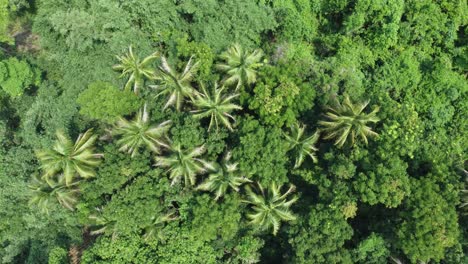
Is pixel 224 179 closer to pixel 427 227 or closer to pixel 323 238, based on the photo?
pixel 323 238

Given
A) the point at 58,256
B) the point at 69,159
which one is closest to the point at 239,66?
the point at 69,159

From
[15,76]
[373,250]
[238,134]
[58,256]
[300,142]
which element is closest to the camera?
[373,250]

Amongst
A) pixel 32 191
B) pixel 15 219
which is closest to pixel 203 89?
pixel 32 191

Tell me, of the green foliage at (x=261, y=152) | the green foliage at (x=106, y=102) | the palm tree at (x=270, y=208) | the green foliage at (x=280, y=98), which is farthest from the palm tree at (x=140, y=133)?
the palm tree at (x=270, y=208)

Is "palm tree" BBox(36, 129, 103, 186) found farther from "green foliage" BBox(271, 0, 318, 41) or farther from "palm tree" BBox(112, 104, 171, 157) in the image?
"green foliage" BBox(271, 0, 318, 41)

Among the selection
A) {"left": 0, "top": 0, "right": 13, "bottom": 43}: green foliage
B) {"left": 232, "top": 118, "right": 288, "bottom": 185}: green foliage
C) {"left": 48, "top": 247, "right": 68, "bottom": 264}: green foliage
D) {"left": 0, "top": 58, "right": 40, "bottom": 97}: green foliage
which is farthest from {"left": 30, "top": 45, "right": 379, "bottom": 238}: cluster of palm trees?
{"left": 0, "top": 0, "right": 13, "bottom": 43}: green foliage

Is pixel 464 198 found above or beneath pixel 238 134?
beneath

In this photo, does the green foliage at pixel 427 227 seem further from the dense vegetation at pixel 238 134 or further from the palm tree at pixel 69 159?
the palm tree at pixel 69 159
